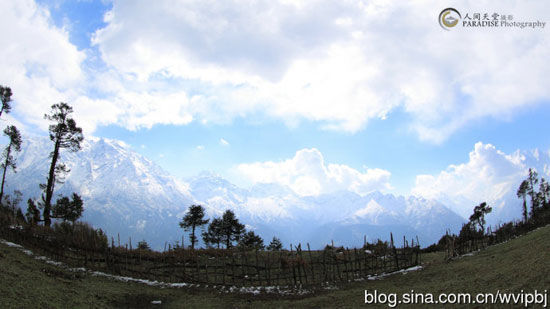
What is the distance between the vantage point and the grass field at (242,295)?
35.0ft

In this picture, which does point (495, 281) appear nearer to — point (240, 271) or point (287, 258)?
point (287, 258)

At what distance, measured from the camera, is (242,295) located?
701 inches

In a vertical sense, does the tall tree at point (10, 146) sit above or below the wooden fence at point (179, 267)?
above

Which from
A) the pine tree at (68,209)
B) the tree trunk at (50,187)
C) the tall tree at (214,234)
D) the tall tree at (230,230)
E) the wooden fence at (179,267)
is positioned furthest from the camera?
the tall tree at (214,234)

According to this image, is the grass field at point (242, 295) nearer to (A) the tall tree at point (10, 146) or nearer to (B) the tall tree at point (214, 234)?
(A) the tall tree at point (10, 146)

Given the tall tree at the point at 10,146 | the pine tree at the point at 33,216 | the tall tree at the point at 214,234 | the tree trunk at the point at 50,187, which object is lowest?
the tall tree at the point at 214,234

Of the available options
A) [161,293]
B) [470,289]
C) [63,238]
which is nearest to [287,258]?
[161,293]

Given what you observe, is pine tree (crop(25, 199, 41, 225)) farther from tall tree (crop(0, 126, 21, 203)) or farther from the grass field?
the grass field

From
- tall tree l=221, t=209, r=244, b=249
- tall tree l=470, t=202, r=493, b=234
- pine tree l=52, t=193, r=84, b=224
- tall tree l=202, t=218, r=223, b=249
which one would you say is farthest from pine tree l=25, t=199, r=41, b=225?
tall tree l=470, t=202, r=493, b=234

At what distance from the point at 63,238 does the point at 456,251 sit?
29993mm

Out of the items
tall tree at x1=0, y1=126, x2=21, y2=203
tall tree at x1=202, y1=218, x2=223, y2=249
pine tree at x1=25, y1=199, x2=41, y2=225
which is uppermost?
tall tree at x1=0, y1=126, x2=21, y2=203

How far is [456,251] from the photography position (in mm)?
23375

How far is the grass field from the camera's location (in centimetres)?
1067

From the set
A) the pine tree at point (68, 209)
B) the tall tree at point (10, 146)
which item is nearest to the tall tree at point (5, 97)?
the tall tree at point (10, 146)
